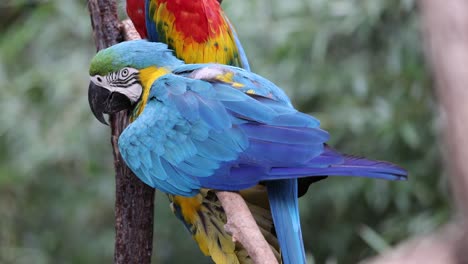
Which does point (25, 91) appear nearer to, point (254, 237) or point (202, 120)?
point (202, 120)

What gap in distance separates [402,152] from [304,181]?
3.44 feet

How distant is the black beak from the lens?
143 centimetres

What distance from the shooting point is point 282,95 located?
1.36 meters

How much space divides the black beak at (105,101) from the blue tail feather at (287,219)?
350 millimetres

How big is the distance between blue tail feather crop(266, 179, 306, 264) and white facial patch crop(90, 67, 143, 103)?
33 cm

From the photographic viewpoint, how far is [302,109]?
2.42 metres

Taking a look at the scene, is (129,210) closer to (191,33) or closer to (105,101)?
(105,101)

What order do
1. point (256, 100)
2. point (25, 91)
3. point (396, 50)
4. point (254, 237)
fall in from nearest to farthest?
point (254, 237) → point (256, 100) → point (396, 50) → point (25, 91)

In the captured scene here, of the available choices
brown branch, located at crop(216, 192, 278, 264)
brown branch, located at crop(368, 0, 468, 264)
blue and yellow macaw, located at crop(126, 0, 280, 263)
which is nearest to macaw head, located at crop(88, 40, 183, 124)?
blue and yellow macaw, located at crop(126, 0, 280, 263)

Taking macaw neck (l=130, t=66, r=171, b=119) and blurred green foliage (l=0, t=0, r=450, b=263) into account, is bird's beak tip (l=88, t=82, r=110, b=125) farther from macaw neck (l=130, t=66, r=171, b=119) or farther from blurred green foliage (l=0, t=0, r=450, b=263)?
blurred green foliage (l=0, t=0, r=450, b=263)

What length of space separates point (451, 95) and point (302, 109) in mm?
1702

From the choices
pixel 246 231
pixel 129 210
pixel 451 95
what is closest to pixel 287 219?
pixel 246 231

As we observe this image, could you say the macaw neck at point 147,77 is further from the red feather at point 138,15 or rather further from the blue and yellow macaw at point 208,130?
the red feather at point 138,15

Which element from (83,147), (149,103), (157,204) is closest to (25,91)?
(83,147)
